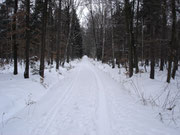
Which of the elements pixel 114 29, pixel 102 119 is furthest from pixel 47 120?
pixel 114 29

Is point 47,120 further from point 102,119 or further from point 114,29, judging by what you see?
point 114,29

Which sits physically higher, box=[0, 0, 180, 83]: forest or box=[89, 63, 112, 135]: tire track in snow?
box=[0, 0, 180, 83]: forest

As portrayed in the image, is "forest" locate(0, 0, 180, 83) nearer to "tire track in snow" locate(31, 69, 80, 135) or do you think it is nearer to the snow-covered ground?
the snow-covered ground

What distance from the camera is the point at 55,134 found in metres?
3.38

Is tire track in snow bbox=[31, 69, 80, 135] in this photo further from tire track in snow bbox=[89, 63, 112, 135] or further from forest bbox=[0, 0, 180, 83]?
forest bbox=[0, 0, 180, 83]

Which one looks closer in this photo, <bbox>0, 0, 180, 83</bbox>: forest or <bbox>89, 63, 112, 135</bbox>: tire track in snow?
<bbox>89, 63, 112, 135</bbox>: tire track in snow

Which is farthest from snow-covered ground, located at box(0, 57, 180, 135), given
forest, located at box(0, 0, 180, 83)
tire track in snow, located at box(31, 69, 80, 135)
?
forest, located at box(0, 0, 180, 83)

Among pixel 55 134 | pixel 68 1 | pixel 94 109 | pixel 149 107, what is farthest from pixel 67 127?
pixel 68 1

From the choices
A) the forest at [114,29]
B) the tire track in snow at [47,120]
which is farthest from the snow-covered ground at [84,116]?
the forest at [114,29]

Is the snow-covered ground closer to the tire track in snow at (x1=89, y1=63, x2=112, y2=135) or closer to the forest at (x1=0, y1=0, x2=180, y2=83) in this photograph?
the tire track in snow at (x1=89, y1=63, x2=112, y2=135)

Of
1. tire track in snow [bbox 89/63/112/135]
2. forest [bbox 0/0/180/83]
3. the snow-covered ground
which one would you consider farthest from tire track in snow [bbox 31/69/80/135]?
forest [bbox 0/0/180/83]

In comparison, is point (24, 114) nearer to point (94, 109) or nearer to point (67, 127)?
point (67, 127)

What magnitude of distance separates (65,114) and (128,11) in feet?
35.2

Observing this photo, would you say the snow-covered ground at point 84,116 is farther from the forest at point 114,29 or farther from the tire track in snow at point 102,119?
the forest at point 114,29
